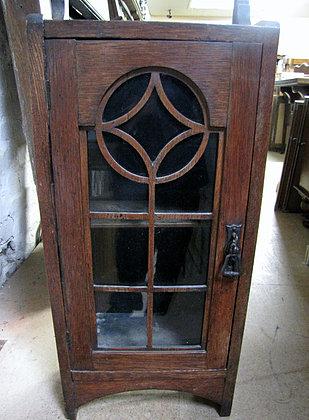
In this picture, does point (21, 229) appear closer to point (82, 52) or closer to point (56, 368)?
point (56, 368)

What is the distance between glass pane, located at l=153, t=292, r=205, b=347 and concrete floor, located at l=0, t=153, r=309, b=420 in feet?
0.85

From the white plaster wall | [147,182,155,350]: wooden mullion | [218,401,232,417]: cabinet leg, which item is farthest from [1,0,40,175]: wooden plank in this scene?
[218,401,232,417]: cabinet leg

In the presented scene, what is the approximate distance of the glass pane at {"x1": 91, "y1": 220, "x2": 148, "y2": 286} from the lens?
70cm

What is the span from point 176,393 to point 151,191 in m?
0.66

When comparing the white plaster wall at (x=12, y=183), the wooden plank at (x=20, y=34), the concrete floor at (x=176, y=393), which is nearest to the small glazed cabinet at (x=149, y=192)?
the concrete floor at (x=176, y=393)

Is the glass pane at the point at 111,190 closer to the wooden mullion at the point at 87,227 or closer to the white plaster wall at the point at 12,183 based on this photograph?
the wooden mullion at the point at 87,227

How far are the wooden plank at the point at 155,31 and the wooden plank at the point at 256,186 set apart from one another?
4 centimetres

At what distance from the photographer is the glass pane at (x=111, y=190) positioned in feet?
2.12

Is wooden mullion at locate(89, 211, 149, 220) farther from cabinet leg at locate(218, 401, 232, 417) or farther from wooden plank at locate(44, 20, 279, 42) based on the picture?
cabinet leg at locate(218, 401, 232, 417)

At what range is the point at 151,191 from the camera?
2.14ft

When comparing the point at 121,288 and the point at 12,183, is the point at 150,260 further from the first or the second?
the point at 12,183

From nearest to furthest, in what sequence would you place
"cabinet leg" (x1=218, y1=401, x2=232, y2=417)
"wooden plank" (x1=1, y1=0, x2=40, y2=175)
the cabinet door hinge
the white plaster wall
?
the cabinet door hinge → "cabinet leg" (x1=218, y1=401, x2=232, y2=417) → "wooden plank" (x1=1, y1=0, x2=40, y2=175) → the white plaster wall

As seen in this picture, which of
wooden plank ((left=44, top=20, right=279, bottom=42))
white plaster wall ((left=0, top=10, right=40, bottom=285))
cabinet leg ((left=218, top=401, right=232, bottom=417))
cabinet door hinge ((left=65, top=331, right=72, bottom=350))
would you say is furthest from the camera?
white plaster wall ((left=0, top=10, right=40, bottom=285))

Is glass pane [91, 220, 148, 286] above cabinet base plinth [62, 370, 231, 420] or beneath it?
above
